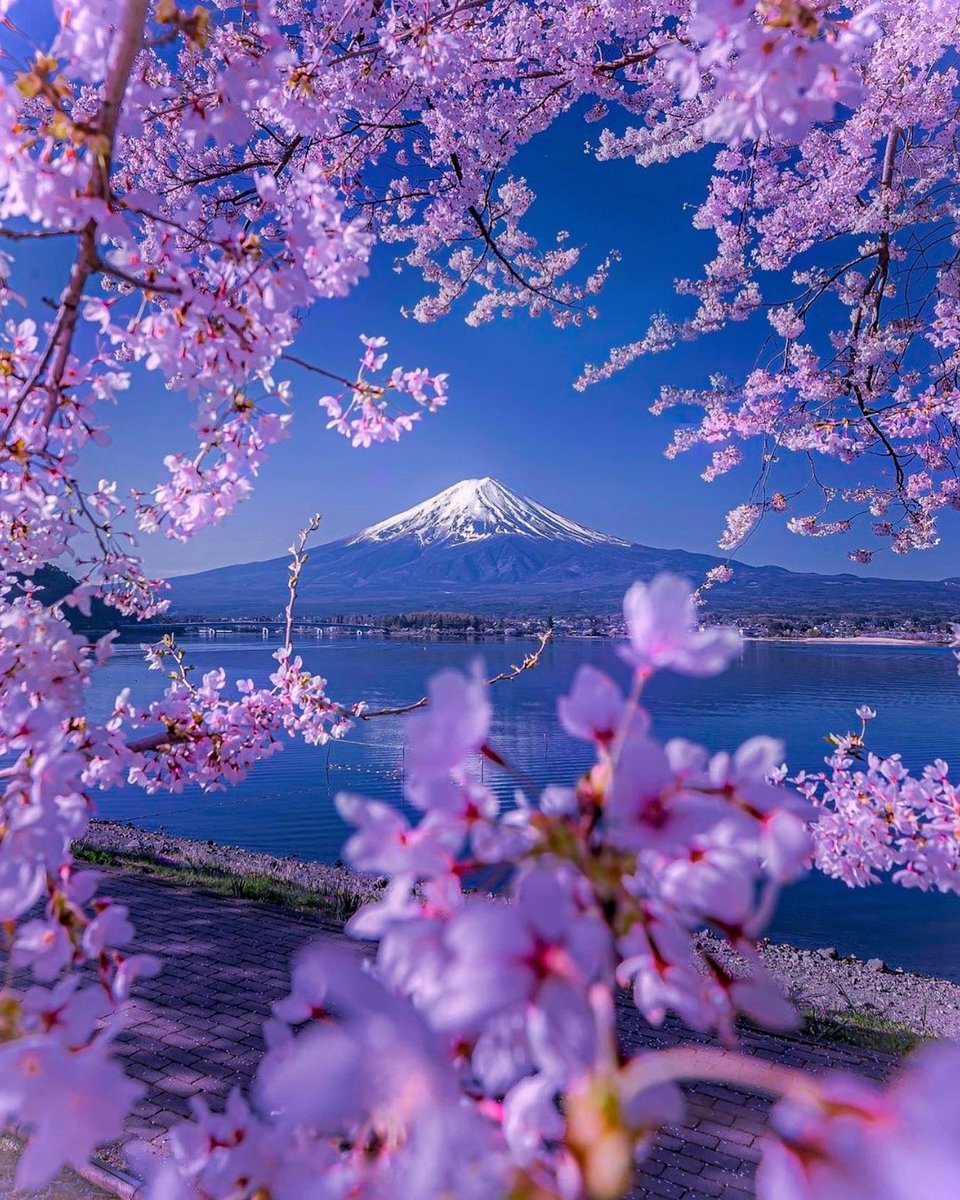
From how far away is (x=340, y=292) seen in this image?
59.1 inches

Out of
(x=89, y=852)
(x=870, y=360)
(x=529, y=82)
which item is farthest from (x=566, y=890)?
(x=89, y=852)

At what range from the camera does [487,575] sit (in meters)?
97.4

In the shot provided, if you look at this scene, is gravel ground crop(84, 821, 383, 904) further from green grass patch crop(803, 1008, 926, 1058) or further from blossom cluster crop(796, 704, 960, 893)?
blossom cluster crop(796, 704, 960, 893)

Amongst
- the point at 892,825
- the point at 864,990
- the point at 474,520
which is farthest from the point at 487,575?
the point at 892,825

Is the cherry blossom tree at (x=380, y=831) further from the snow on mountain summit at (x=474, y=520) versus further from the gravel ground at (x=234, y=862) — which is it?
the snow on mountain summit at (x=474, y=520)

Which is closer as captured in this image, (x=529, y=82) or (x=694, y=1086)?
(x=694, y=1086)

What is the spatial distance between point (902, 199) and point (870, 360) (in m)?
Result: 0.94

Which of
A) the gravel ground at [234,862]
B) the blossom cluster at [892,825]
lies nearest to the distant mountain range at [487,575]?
the gravel ground at [234,862]

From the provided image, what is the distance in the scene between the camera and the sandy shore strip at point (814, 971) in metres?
5.41

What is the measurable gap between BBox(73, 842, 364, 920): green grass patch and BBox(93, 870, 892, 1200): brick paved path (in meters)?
0.25

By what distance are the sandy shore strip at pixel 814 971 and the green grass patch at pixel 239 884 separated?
0.10m

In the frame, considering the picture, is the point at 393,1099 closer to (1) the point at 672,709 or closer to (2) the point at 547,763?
(2) the point at 547,763

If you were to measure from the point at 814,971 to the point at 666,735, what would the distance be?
18.3m

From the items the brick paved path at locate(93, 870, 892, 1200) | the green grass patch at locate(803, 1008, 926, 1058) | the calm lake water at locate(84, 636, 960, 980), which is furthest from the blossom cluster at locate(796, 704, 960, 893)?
the green grass patch at locate(803, 1008, 926, 1058)
